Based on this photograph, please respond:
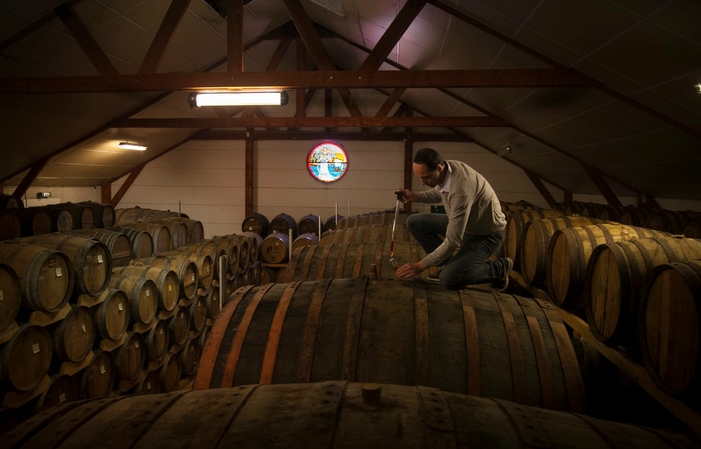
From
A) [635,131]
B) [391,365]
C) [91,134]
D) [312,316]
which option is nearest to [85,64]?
[91,134]

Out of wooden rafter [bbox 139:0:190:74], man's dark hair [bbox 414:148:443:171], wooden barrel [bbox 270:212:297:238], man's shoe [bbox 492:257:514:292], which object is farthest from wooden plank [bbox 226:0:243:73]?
wooden barrel [bbox 270:212:297:238]

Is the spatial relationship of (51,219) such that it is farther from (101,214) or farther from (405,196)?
(405,196)

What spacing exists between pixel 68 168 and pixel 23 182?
1.59 meters

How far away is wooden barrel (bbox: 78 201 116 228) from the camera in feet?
28.1

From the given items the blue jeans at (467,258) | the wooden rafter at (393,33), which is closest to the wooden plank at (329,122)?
the wooden rafter at (393,33)

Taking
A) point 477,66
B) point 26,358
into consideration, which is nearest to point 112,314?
point 26,358

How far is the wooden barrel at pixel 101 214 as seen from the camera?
856 cm

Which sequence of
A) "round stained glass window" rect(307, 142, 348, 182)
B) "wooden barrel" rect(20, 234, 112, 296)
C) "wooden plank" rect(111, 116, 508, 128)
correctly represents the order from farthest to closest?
"round stained glass window" rect(307, 142, 348, 182), "wooden plank" rect(111, 116, 508, 128), "wooden barrel" rect(20, 234, 112, 296)

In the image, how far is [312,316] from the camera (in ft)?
8.16

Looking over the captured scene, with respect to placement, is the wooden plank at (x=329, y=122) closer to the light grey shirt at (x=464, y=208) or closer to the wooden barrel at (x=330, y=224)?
the wooden barrel at (x=330, y=224)

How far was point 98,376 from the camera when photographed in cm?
500

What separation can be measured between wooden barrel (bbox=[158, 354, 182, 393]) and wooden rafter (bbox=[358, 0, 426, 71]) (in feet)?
15.8

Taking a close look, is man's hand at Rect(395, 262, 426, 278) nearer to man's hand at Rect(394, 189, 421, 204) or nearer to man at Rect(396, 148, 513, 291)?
man at Rect(396, 148, 513, 291)

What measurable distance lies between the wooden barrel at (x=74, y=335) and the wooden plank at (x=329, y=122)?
20.8 ft
